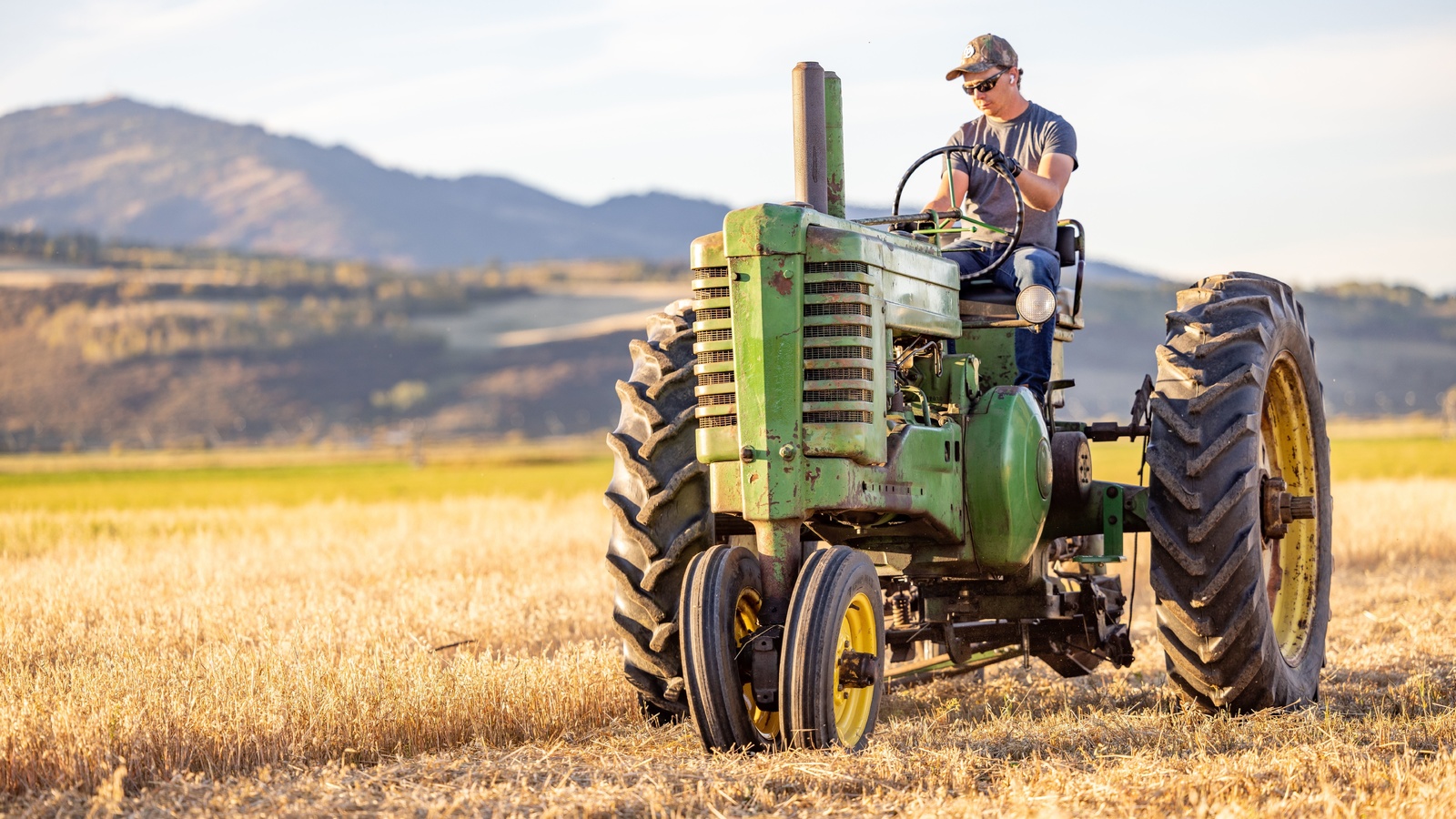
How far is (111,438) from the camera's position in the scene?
73438mm

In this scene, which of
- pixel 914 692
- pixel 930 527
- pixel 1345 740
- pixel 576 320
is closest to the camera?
pixel 1345 740

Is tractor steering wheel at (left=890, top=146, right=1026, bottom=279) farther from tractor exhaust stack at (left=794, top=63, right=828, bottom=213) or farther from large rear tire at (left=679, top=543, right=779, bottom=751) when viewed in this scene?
large rear tire at (left=679, top=543, right=779, bottom=751)

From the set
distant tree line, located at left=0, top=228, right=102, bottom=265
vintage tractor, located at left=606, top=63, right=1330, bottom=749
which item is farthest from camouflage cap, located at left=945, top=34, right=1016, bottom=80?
distant tree line, located at left=0, top=228, right=102, bottom=265

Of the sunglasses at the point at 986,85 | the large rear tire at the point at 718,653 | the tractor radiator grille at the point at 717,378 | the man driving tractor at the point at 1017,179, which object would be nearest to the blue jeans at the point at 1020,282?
the man driving tractor at the point at 1017,179

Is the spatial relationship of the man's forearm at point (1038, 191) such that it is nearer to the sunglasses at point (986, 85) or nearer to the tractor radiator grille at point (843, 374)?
the sunglasses at point (986, 85)

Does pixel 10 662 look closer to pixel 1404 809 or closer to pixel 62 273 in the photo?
pixel 1404 809

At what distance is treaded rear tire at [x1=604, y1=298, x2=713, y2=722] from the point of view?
5957 mm

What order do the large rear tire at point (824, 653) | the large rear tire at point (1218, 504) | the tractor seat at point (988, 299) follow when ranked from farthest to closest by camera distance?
the tractor seat at point (988, 299)
the large rear tire at point (1218, 504)
the large rear tire at point (824, 653)

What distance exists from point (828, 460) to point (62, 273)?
10633 centimetres

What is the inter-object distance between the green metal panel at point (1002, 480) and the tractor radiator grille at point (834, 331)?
0.98 metres

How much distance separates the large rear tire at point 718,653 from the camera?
16.1 ft

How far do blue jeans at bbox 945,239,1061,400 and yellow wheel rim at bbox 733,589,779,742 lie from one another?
1957 millimetres

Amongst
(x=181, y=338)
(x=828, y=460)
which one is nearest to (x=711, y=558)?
(x=828, y=460)

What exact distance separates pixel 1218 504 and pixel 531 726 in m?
2.81
